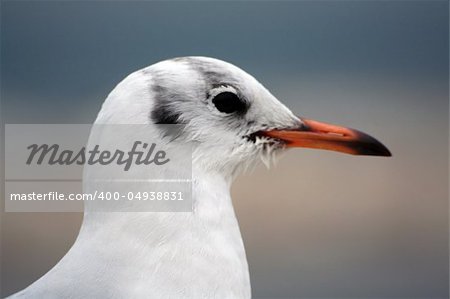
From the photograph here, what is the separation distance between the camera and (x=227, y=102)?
1730 mm

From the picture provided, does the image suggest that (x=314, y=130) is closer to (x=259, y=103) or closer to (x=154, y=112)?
(x=259, y=103)

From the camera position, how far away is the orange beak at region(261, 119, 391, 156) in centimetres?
180

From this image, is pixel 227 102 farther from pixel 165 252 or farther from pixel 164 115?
pixel 165 252

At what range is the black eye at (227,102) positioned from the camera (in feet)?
5.66

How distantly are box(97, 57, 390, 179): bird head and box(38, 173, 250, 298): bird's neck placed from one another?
0.08m

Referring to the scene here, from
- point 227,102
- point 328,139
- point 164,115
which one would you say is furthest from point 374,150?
point 164,115

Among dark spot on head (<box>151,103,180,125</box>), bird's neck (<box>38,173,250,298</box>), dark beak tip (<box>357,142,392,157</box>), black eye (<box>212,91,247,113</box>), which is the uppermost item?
black eye (<box>212,91,247,113</box>)

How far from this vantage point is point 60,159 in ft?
6.12

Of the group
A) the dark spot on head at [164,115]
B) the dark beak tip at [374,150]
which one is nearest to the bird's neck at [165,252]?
the dark spot on head at [164,115]

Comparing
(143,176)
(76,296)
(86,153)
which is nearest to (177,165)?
(143,176)

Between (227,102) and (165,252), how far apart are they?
0.30 meters

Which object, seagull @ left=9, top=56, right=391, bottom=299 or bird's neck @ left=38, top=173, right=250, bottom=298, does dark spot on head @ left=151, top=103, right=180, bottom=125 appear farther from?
bird's neck @ left=38, top=173, right=250, bottom=298

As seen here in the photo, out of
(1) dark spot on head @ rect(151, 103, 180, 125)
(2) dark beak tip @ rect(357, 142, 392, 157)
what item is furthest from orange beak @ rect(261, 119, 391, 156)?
(1) dark spot on head @ rect(151, 103, 180, 125)

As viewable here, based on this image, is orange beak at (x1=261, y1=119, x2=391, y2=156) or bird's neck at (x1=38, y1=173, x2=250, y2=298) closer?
bird's neck at (x1=38, y1=173, x2=250, y2=298)
